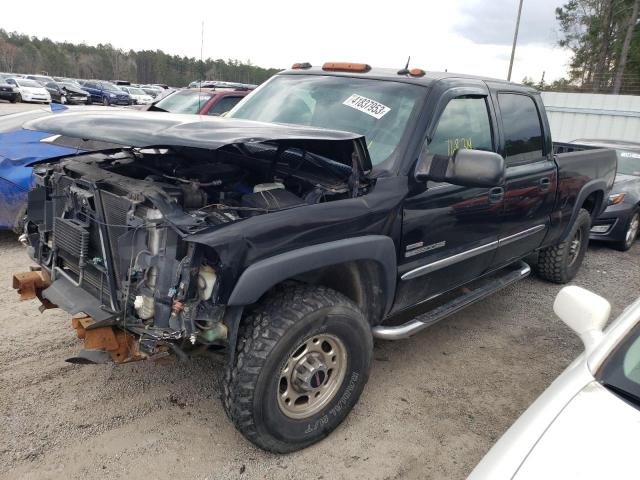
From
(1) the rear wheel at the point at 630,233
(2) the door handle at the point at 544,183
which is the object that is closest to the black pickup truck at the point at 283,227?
(2) the door handle at the point at 544,183

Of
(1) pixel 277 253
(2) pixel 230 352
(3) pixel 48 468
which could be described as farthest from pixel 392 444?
(3) pixel 48 468

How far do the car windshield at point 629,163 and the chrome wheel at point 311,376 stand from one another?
715 cm

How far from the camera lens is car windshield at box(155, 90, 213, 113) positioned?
8.82 m

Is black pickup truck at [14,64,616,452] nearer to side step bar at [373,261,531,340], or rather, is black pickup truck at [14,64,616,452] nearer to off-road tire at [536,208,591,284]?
side step bar at [373,261,531,340]

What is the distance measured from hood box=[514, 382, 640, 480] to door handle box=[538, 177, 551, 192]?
2.75 metres

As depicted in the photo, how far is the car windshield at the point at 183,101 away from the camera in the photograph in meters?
8.82

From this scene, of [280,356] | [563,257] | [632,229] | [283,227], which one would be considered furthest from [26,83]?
[280,356]

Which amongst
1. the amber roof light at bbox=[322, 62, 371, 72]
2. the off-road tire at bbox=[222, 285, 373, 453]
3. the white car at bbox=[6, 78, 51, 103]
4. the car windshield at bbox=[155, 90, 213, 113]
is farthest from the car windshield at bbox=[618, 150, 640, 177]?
the white car at bbox=[6, 78, 51, 103]

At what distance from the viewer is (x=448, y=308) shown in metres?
3.53

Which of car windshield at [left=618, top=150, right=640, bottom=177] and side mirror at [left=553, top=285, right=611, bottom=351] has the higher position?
car windshield at [left=618, top=150, right=640, bottom=177]

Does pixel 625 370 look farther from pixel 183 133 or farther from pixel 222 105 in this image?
pixel 222 105

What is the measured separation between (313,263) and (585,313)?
123 cm

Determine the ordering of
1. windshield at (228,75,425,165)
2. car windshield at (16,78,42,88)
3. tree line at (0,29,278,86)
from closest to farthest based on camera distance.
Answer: windshield at (228,75,425,165) → car windshield at (16,78,42,88) → tree line at (0,29,278,86)

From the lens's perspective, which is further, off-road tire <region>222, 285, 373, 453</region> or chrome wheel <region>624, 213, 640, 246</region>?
chrome wheel <region>624, 213, 640, 246</region>
